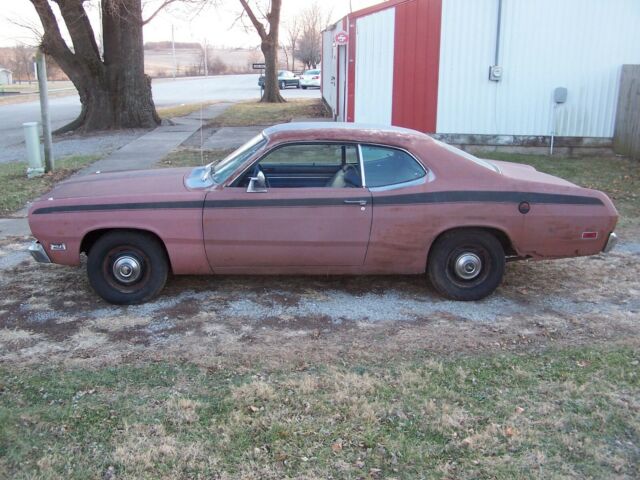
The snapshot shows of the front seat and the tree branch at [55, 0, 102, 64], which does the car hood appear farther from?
the tree branch at [55, 0, 102, 64]

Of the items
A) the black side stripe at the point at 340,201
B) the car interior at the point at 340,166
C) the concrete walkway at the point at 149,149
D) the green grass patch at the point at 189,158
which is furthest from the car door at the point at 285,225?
the concrete walkway at the point at 149,149

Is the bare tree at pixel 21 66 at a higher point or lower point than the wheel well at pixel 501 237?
higher

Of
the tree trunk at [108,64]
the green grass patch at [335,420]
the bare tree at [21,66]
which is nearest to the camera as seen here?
the green grass patch at [335,420]

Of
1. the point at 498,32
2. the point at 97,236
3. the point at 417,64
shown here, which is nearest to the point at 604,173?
the point at 498,32

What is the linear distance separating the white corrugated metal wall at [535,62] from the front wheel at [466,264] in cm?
870

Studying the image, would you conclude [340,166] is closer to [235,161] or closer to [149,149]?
[235,161]

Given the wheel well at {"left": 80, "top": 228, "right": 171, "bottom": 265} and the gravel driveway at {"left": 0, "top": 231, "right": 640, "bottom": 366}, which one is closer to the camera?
the gravel driveway at {"left": 0, "top": 231, "right": 640, "bottom": 366}

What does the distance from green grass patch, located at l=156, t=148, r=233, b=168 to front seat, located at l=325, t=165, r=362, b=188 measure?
22.2 feet

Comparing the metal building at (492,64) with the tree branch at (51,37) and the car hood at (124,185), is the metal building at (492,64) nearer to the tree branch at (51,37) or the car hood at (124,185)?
the tree branch at (51,37)

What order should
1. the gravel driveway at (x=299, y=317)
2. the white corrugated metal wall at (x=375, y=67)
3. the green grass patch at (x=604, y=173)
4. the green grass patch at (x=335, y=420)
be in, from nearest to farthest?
the green grass patch at (x=335, y=420) → the gravel driveway at (x=299, y=317) → the green grass patch at (x=604, y=173) → the white corrugated metal wall at (x=375, y=67)

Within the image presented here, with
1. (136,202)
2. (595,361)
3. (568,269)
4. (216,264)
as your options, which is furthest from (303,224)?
(568,269)

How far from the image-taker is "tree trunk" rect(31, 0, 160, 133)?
17016 mm

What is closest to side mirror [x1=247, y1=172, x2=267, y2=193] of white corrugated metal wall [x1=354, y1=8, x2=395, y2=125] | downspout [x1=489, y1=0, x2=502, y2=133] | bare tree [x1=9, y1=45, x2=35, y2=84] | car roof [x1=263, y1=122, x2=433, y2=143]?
car roof [x1=263, y1=122, x2=433, y2=143]

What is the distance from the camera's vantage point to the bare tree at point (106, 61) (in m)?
16.9
